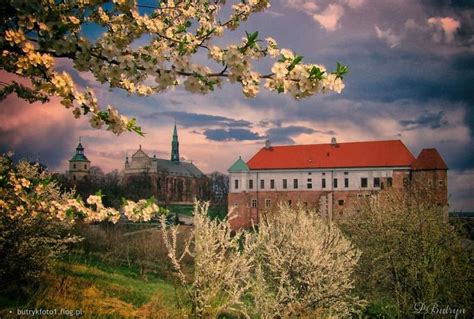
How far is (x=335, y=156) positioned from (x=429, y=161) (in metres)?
11.6

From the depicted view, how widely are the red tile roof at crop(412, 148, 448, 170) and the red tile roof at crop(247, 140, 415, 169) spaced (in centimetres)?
105

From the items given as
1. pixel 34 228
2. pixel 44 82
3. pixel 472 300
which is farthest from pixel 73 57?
pixel 472 300

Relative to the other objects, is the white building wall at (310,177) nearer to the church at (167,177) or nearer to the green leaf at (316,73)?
the church at (167,177)

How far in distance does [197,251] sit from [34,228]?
19.0 feet

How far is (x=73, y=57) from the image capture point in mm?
3342

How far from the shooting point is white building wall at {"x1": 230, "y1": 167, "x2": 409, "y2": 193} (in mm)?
50156

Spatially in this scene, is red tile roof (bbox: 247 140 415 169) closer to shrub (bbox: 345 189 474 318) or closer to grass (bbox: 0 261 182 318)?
shrub (bbox: 345 189 474 318)

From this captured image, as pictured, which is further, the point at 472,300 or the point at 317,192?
the point at 317,192

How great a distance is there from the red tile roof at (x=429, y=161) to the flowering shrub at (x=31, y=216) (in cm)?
4433

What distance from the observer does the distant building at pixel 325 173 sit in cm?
4778

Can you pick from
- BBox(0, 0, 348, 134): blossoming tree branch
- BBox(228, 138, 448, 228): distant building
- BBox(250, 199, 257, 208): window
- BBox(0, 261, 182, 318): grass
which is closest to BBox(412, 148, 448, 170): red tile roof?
BBox(228, 138, 448, 228): distant building

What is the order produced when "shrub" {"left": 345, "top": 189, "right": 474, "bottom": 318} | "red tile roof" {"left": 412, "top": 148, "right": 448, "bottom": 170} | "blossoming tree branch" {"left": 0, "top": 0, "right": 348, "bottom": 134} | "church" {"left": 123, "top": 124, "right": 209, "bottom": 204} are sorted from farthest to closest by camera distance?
"church" {"left": 123, "top": 124, "right": 209, "bottom": 204} → "red tile roof" {"left": 412, "top": 148, "right": 448, "bottom": 170} → "shrub" {"left": 345, "top": 189, "right": 474, "bottom": 318} → "blossoming tree branch" {"left": 0, "top": 0, "right": 348, "bottom": 134}

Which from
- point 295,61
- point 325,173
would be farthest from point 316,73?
point 325,173

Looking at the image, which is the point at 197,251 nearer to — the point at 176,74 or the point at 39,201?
the point at 39,201
